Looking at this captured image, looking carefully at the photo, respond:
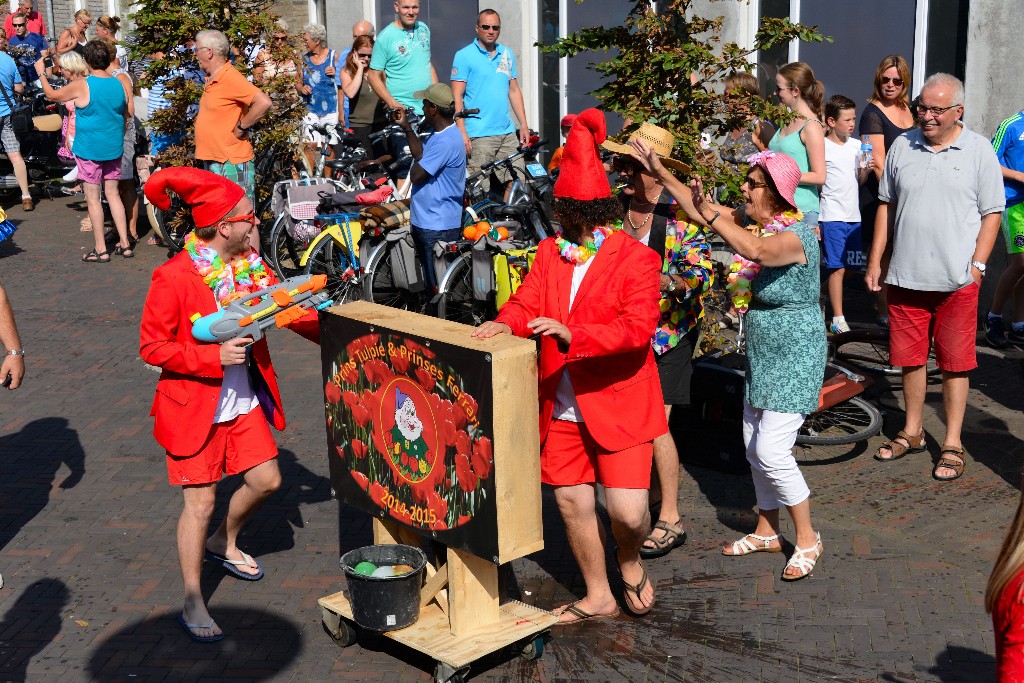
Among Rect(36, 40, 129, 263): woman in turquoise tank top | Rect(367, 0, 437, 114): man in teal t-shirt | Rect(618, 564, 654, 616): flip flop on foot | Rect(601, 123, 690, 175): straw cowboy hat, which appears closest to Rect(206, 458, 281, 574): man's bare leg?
Rect(618, 564, 654, 616): flip flop on foot

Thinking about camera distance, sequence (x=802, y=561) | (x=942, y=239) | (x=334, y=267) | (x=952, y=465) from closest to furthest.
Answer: (x=802, y=561)
(x=942, y=239)
(x=952, y=465)
(x=334, y=267)

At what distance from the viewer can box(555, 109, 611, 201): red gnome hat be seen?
5.12 meters

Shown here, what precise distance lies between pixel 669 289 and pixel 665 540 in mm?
1247

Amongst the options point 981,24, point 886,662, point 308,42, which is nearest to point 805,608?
point 886,662

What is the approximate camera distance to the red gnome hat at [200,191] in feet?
17.4

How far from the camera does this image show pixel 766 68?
12320mm

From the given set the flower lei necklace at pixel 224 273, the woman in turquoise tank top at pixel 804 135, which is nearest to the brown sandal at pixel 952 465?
the woman in turquoise tank top at pixel 804 135

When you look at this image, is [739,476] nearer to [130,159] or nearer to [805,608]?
[805,608]

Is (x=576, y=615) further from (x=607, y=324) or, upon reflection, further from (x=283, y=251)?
(x=283, y=251)

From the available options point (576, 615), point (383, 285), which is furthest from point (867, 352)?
point (576, 615)

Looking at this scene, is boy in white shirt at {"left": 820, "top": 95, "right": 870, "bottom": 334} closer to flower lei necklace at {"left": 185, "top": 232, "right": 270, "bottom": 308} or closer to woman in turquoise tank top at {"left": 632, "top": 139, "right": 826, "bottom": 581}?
woman in turquoise tank top at {"left": 632, "top": 139, "right": 826, "bottom": 581}

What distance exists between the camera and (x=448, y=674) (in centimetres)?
491

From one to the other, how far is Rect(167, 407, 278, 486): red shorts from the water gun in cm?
49

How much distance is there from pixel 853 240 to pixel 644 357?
16.4 ft
